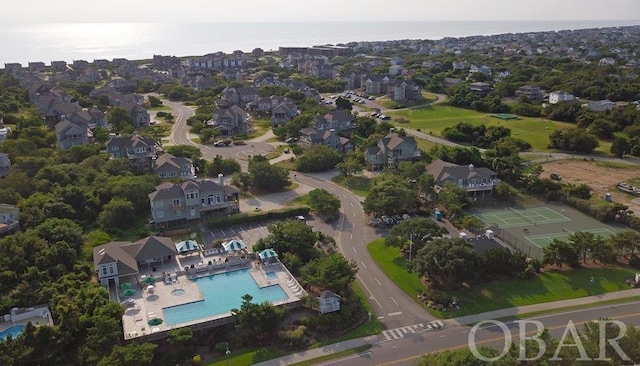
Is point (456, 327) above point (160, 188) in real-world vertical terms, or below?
below

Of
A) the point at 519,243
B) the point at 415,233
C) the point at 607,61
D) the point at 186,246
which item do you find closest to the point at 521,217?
the point at 519,243

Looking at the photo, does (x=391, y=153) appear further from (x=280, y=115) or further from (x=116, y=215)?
(x=116, y=215)

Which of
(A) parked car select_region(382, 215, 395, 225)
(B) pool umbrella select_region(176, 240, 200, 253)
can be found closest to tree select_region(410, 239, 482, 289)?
(A) parked car select_region(382, 215, 395, 225)

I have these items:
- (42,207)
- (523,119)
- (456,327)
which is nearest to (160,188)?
(42,207)

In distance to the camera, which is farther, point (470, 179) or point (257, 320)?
point (470, 179)

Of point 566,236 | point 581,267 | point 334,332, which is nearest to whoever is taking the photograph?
point 334,332

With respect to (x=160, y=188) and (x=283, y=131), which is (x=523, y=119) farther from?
(x=160, y=188)

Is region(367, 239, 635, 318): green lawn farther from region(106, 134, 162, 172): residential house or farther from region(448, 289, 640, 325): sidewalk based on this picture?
region(106, 134, 162, 172): residential house
